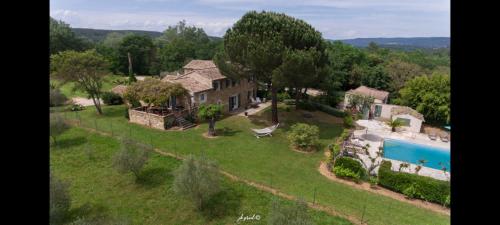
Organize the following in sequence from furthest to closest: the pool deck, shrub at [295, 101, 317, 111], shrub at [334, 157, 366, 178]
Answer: shrub at [295, 101, 317, 111] → the pool deck → shrub at [334, 157, 366, 178]

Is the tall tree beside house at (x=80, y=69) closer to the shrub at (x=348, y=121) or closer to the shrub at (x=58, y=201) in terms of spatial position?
the shrub at (x=58, y=201)

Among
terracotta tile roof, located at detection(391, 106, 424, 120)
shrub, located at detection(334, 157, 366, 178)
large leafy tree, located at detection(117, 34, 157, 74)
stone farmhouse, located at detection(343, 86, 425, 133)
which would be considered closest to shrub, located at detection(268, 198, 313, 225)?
shrub, located at detection(334, 157, 366, 178)

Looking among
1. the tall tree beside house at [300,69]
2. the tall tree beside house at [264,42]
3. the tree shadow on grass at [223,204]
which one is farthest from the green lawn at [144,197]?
the tall tree beside house at [264,42]

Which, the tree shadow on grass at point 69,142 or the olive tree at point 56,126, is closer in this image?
the olive tree at point 56,126

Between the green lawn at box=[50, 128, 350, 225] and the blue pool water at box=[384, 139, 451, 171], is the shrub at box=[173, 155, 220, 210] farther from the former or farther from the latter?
the blue pool water at box=[384, 139, 451, 171]
